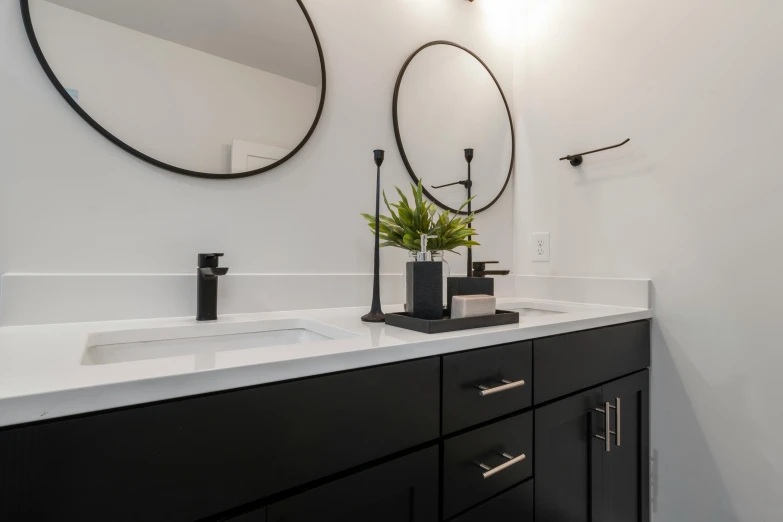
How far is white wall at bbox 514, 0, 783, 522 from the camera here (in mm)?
1044

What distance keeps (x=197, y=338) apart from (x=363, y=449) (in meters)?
0.47

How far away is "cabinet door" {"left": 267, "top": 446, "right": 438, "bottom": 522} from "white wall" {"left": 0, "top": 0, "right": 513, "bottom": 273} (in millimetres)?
635

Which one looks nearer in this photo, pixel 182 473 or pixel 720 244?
pixel 182 473

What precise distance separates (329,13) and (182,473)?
1.24 meters

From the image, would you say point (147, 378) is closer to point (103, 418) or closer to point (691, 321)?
point (103, 418)

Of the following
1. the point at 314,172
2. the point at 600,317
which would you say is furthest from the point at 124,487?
the point at 600,317

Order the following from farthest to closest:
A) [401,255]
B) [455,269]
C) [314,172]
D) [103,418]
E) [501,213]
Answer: [501,213] < [455,269] < [401,255] < [314,172] < [103,418]

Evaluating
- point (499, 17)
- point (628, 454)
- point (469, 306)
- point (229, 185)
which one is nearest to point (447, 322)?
point (469, 306)

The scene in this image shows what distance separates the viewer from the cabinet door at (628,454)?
3.48ft

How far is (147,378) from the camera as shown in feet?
1.47

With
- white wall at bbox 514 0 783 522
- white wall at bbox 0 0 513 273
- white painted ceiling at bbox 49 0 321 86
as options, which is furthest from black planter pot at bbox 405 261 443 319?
white wall at bbox 514 0 783 522

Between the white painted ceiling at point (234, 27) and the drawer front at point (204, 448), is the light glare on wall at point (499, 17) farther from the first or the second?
the drawer front at point (204, 448)

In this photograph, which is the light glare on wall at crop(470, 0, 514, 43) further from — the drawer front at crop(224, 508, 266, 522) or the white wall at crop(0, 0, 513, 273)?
the drawer front at crop(224, 508, 266, 522)

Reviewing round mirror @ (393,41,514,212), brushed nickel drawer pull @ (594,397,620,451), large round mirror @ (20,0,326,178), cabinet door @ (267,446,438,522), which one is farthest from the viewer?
round mirror @ (393,41,514,212)
